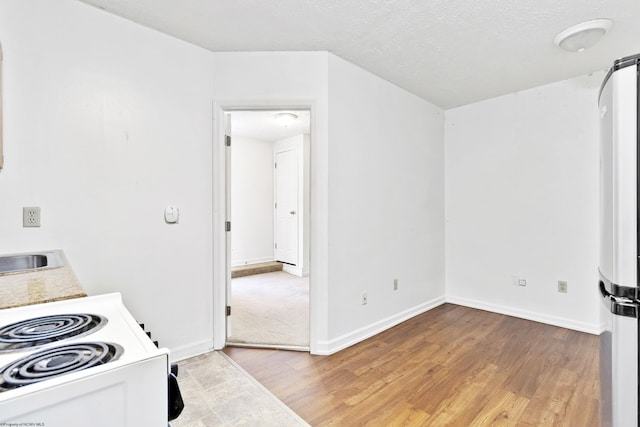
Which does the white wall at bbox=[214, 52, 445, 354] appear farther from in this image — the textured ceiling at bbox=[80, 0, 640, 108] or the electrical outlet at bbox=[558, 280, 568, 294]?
the electrical outlet at bbox=[558, 280, 568, 294]

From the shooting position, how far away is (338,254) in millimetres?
2678

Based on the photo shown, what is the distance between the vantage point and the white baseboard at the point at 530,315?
3.02m

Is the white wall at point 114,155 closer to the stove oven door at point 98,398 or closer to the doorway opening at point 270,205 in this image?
the stove oven door at point 98,398

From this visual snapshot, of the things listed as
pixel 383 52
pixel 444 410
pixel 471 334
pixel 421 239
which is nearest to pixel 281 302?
pixel 421 239

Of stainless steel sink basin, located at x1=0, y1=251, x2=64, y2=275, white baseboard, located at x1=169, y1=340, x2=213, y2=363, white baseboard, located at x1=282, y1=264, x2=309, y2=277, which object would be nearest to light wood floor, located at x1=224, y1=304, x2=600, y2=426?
white baseboard, located at x1=169, y1=340, x2=213, y2=363


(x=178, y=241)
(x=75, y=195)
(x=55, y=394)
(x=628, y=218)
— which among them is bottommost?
(x=55, y=394)

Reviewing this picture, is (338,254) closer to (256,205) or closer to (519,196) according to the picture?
(519,196)

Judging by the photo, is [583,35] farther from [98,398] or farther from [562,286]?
[98,398]

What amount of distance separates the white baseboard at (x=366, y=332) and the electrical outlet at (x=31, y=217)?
2.04 metres

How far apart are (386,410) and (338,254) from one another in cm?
117

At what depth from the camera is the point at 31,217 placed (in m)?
1.81

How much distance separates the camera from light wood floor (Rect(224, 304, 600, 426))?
182 centimetres

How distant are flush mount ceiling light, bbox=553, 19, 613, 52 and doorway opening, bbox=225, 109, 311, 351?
2.82 metres

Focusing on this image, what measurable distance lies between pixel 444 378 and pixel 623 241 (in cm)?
154
